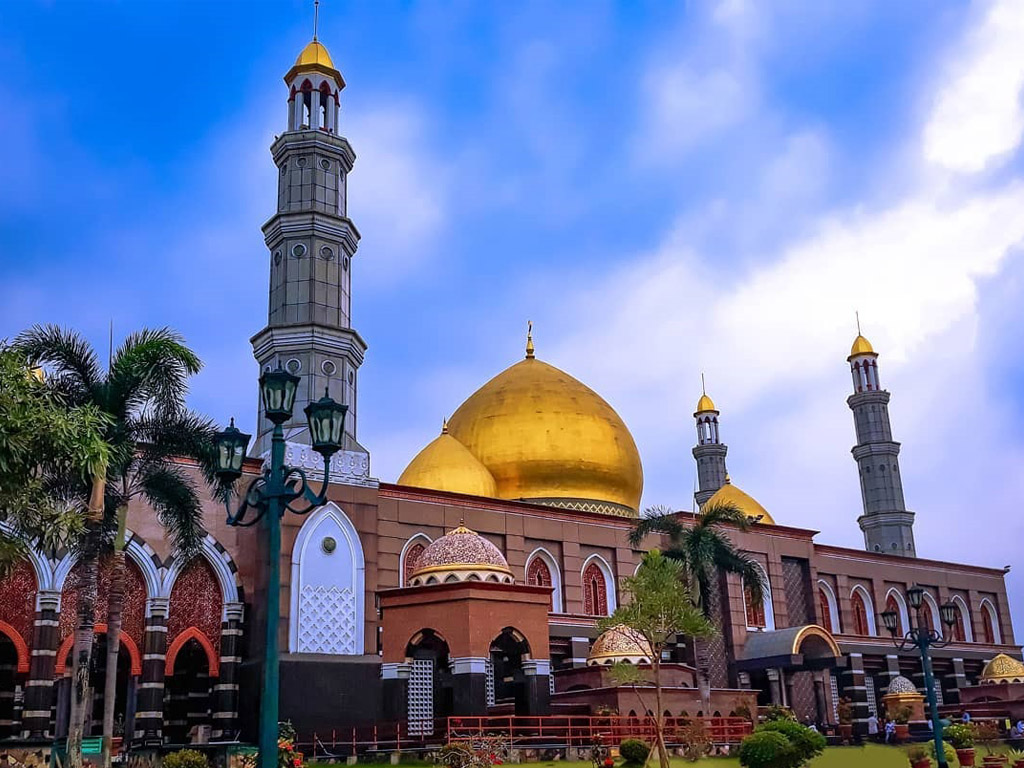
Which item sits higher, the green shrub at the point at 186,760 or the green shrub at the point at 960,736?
the green shrub at the point at 186,760

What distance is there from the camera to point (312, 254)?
32281 mm

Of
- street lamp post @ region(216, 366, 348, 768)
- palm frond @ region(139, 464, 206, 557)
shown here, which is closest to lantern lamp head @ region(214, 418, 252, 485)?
street lamp post @ region(216, 366, 348, 768)

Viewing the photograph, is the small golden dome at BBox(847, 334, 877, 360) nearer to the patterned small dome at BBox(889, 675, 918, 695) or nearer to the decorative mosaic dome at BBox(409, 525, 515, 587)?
the patterned small dome at BBox(889, 675, 918, 695)

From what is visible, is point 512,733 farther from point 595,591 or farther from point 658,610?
point 595,591

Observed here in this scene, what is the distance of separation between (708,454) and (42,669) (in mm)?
37739

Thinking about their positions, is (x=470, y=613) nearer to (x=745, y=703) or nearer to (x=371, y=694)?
(x=371, y=694)

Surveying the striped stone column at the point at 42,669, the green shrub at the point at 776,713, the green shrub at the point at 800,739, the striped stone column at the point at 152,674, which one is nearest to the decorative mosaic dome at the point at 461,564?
the striped stone column at the point at 152,674

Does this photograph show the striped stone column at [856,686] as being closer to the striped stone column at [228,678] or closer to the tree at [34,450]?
the striped stone column at [228,678]

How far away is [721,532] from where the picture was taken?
127ft

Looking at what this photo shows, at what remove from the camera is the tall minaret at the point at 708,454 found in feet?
185

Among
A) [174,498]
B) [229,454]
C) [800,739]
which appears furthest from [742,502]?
[229,454]

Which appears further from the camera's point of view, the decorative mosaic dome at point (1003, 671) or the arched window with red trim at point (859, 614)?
the arched window with red trim at point (859, 614)

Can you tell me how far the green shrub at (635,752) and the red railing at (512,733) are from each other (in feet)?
4.13

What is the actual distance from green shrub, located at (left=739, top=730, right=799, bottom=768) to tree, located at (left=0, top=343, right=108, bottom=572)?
13344 mm
